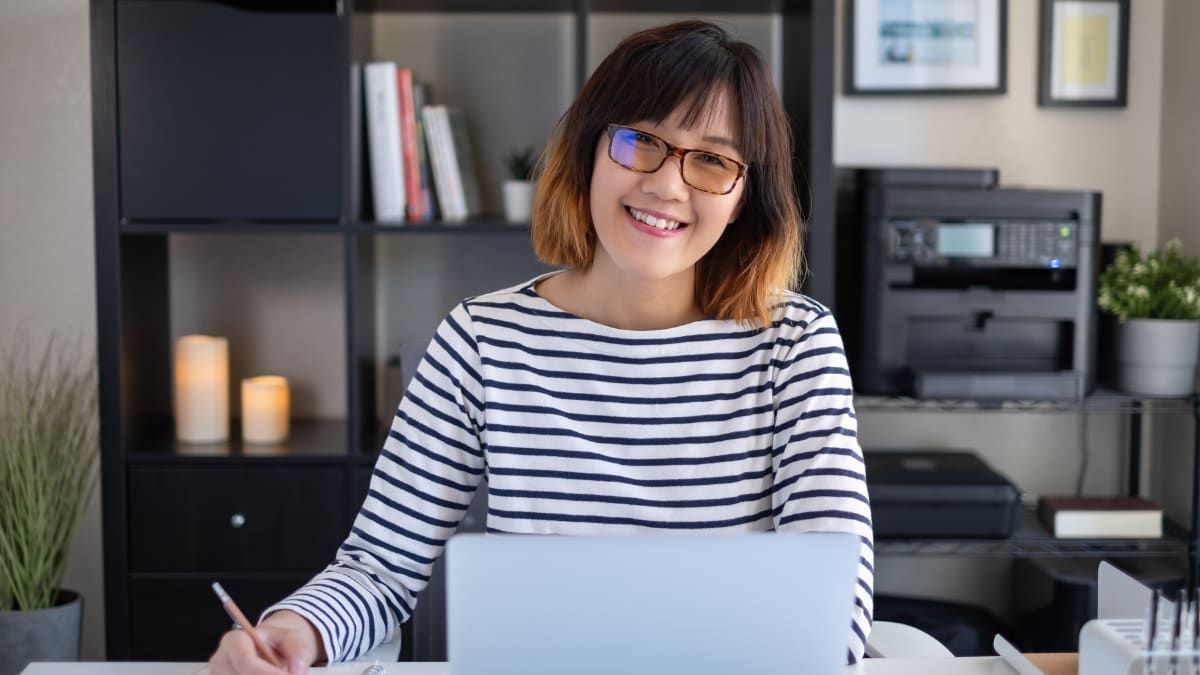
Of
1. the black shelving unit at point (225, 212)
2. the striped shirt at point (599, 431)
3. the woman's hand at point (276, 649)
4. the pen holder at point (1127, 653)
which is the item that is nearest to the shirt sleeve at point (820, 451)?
the striped shirt at point (599, 431)

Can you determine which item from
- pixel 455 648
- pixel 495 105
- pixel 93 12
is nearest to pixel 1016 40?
pixel 495 105

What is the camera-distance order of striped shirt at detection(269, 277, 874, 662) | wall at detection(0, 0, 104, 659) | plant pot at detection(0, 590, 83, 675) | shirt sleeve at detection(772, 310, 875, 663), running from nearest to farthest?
shirt sleeve at detection(772, 310, 875, 663) < striped shirt at detection(269, 277, 874, 662) < plant pot at detection(0, 590, 83, 675) < wall at detection(0, 0, 104, 659)

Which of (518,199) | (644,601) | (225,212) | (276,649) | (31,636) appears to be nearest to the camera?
(644,601)

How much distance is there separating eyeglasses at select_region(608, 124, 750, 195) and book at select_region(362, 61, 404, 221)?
1.24 meters

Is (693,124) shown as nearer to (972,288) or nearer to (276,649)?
(276,649)

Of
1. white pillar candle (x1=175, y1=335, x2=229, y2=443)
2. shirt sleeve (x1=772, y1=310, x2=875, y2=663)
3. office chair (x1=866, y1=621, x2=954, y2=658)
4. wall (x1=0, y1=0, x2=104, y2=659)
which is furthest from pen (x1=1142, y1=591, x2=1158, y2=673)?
wall (x1=0, y1=0, x2=104, y2=659)

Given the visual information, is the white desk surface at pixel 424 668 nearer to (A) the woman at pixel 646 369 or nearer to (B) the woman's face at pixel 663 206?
(A) the woman at pixel 646 369

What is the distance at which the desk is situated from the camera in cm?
113

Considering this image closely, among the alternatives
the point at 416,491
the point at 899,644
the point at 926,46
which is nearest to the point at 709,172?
the point at 416,491

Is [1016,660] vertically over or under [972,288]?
under

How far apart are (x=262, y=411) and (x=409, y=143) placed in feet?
2.09

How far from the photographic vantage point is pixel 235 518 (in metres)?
2.47

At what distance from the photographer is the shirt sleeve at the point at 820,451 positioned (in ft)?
4.06

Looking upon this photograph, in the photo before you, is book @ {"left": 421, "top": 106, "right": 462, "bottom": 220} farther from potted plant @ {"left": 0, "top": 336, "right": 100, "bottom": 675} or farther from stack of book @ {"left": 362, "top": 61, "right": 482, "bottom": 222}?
potted plant @ {"left": 0, "top": 336, "right": 100, "bottom": 675}
